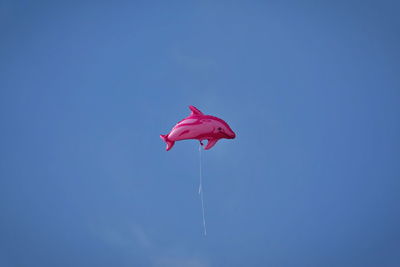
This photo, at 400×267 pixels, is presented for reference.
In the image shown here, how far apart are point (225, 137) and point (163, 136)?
376 cm

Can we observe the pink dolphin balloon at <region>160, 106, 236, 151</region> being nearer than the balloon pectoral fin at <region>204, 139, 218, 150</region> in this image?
Yes

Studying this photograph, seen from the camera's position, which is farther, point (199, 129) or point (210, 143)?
point (210, 143)

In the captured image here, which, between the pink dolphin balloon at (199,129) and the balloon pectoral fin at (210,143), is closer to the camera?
the pink dolphin balloon at (199,129)

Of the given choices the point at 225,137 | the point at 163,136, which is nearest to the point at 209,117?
the point at 225,137

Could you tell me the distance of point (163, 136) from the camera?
19.8 metres

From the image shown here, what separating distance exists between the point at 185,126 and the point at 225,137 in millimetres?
2573

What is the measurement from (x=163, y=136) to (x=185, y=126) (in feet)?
5.98

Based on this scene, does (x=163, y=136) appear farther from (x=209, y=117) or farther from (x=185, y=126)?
(x=209, y=117)

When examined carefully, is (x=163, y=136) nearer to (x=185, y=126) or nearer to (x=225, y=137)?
(x=185, y=126)

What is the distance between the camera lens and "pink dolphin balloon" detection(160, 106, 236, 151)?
61.5ft

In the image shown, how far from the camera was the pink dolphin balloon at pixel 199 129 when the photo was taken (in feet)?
61.5

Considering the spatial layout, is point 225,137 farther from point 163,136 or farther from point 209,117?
point 163,136

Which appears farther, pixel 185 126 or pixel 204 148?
pixel 204 148

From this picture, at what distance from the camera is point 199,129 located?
18734 millimetres
